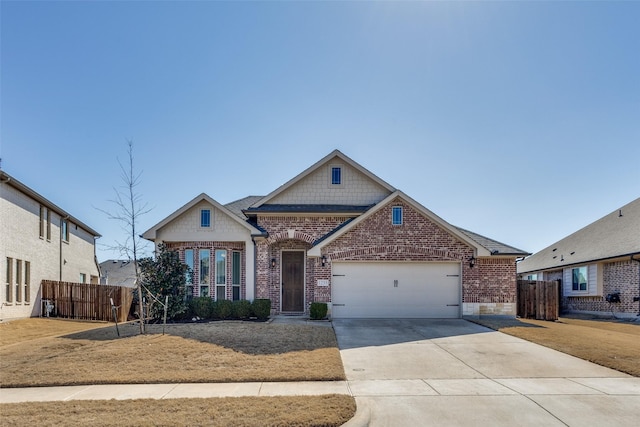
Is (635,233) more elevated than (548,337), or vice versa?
(635,233)

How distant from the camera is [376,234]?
1730cm

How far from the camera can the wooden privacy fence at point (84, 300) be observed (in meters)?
19.4

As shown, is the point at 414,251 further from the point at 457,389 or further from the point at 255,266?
the point at 457,389

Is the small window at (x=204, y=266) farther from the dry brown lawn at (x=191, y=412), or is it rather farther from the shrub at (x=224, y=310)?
the dry brown lawn at (x=191, y=412)

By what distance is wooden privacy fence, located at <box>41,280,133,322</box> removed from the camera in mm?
19422

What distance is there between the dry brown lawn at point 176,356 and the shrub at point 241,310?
264 cm

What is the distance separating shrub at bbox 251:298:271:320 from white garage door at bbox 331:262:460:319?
8.28ft

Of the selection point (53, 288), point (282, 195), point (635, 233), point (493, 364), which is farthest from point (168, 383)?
point (635, 233)

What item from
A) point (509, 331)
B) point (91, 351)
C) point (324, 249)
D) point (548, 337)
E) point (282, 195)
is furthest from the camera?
point (282, 195)

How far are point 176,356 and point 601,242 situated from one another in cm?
2288

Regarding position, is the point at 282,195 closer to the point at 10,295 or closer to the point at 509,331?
the point at 509,331

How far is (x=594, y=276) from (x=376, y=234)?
1360cm

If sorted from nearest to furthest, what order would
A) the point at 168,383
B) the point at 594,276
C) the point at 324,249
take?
the point at 168,383
the point at 324,249
the point at 594,276

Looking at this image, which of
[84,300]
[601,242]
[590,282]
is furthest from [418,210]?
[84,300]
